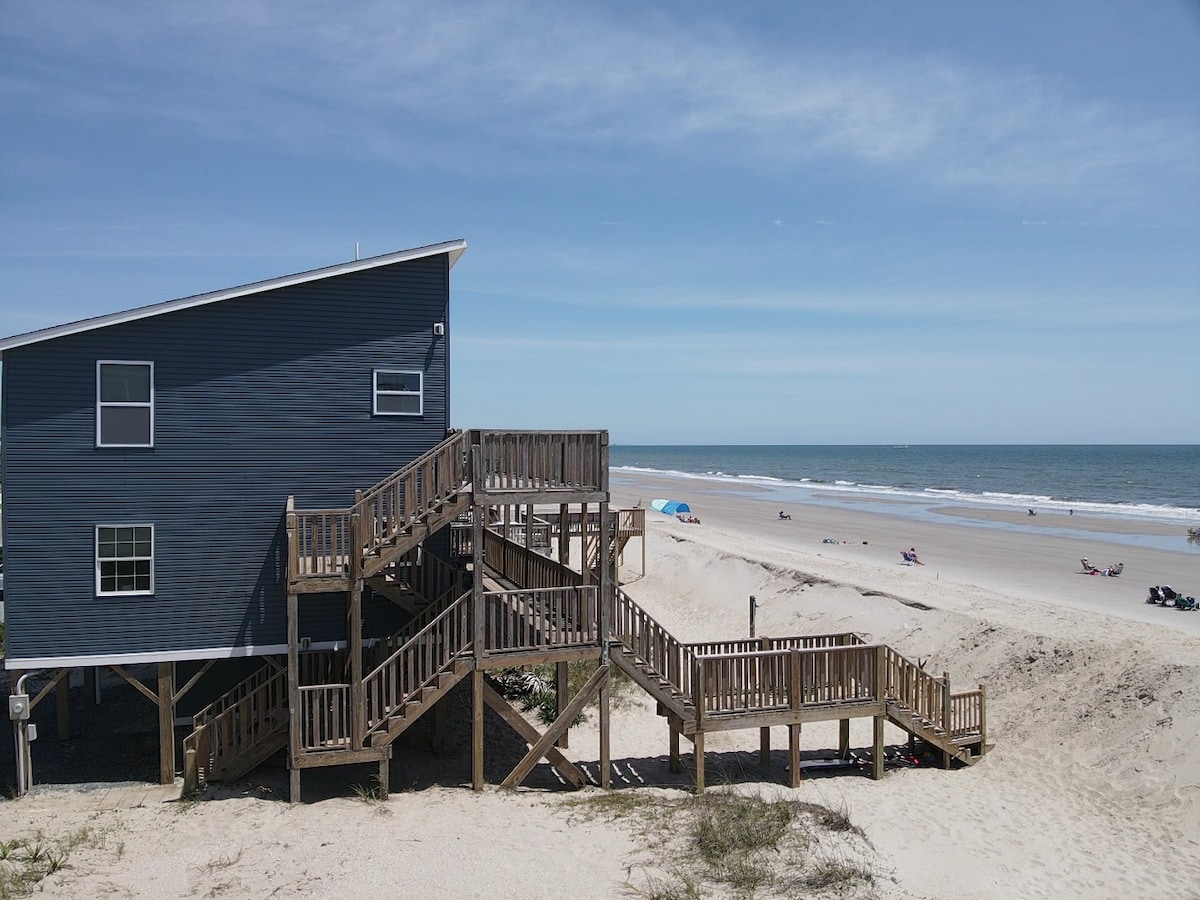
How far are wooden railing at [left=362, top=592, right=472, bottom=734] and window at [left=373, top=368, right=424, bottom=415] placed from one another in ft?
12.8

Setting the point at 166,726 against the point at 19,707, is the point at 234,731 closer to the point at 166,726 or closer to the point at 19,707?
the point at 166,726

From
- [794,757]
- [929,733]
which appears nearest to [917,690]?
[929,733]

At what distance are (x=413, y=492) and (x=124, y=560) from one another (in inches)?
203

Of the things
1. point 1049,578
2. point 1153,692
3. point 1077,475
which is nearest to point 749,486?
point 1077,475

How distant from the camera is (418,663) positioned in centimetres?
1432

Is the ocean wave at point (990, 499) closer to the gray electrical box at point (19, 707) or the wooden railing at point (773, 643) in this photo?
the wooden railing at point (773, 643)

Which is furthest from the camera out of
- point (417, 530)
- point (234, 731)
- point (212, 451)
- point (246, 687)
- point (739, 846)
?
point (246, 687)

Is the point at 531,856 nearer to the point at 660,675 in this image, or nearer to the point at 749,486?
the point at 660,675

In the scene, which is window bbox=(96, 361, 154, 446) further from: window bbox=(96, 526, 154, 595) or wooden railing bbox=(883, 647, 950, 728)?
wooden railing bbox=(883, 647, 950, 728)

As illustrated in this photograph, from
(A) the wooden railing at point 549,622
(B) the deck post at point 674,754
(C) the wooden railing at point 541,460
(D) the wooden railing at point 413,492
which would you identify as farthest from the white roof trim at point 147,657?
(B) the deck post at point 674,754

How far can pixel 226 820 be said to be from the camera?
1295 centimetres

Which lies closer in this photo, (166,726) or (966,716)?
(166,726)

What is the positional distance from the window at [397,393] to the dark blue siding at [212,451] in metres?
0.16

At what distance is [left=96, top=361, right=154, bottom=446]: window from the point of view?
1499 cm
